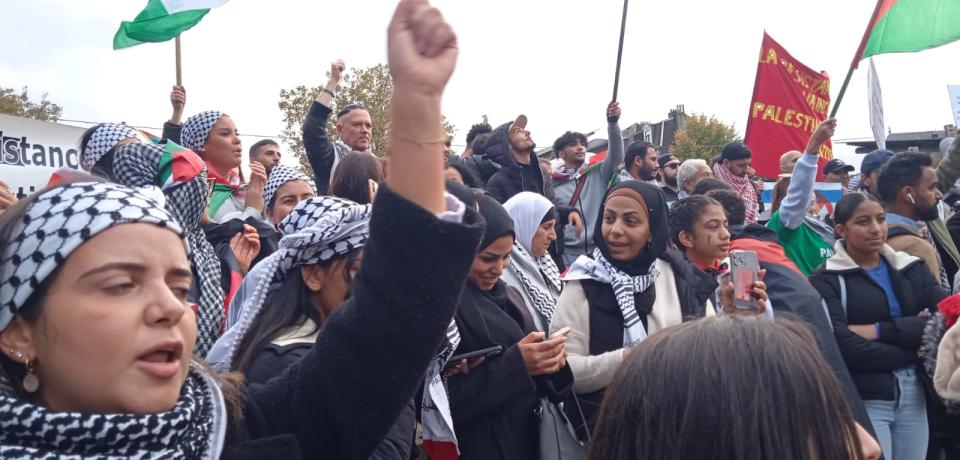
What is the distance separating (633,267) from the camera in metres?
3.66

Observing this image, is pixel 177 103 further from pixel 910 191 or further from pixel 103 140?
pixel 910 191

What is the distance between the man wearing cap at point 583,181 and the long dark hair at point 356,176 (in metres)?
2.44

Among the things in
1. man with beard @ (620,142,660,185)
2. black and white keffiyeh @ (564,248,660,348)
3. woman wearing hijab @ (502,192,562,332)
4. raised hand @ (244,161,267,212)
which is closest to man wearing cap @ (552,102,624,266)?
man with beard @ (620,142,660,185)

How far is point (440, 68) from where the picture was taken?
131 centimetres

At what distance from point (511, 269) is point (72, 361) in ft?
8.94

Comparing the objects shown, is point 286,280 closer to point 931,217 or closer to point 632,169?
point 931,217

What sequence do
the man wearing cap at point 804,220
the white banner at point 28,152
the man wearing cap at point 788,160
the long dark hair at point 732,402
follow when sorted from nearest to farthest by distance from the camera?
the long dark hair at point 732,402 < the man wearing cap at point 804,220 < the white banner at point 28,152 < the man wearing cap at point 788,160

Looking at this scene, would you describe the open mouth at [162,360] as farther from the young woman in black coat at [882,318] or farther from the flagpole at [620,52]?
the flagpole at [620,52]

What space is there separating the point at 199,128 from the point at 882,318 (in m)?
4.20

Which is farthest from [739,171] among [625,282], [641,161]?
[625,282]

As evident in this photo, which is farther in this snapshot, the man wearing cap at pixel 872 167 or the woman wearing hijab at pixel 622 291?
the man wearing cap at pixel 872 167

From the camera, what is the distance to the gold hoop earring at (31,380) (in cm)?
142

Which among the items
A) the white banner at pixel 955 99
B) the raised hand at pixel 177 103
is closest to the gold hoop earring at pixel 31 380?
the raised hand at pixel 177 103

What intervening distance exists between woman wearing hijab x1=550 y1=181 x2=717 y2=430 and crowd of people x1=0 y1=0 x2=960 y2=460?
1cm
